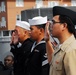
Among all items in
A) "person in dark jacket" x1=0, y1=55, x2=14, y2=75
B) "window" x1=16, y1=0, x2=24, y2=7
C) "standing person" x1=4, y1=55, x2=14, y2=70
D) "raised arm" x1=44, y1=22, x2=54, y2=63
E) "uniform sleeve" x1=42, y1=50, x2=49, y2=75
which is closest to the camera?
"raised arm" x1=44, y1=22, x2=54, y2=63

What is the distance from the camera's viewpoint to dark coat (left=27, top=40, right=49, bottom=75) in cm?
495

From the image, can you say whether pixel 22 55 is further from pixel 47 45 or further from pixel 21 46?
pixel 47 45

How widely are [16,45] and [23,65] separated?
0.62 m

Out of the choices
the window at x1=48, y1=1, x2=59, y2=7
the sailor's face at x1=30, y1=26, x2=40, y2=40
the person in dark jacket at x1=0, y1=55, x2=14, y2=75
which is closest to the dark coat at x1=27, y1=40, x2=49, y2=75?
the sailor's face at x1=30, y1=26, x2=40, y2=40

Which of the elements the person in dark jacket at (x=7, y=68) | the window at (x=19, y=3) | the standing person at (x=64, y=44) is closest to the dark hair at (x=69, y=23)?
the standing person at (x=64, y=44)

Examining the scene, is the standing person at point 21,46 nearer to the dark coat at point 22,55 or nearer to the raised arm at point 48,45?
the dark coat at point 22,55

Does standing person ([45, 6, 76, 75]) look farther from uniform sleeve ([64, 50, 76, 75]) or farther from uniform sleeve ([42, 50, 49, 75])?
uniform sleeve ([42, 50, 49, 75])

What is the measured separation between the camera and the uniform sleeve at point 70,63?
11.5ft

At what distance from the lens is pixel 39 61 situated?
5246mm

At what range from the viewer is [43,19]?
5.42 m

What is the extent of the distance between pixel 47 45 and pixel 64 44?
3.21 ft

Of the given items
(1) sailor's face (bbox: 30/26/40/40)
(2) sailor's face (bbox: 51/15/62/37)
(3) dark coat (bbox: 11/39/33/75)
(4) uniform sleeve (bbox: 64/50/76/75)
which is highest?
(2) sailor's face (bbox: 51/15/62/37)

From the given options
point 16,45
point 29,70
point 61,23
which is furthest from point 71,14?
point 16,45

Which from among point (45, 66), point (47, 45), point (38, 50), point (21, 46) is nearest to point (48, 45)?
point (47, 45)
